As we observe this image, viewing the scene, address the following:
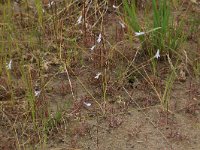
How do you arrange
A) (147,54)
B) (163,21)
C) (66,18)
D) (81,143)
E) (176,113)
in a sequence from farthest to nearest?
(66,18), (147,54), (163,21), (176,113), (81,143)

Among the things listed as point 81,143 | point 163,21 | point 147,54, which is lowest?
point 81,143

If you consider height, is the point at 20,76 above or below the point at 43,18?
below

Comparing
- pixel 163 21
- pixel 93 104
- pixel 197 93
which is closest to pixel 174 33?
pixel 163 21

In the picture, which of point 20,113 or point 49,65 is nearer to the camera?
point 20,113

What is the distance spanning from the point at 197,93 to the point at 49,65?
959 mm

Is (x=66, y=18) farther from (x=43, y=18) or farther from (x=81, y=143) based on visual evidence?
(x=81, y=143)

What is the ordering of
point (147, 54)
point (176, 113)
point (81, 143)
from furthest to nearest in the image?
point (147, 54)
point (176, 113)
point (81, 143)

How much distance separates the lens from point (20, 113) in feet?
8.99

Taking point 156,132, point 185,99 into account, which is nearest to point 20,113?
point 156,132

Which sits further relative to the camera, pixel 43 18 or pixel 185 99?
pixel 43 18

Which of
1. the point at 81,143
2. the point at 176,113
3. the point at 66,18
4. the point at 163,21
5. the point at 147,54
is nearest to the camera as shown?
the point at 81,143

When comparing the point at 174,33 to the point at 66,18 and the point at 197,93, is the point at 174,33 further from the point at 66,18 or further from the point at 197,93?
the point at 66,18

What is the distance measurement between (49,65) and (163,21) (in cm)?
78

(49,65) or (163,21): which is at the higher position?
(163,21)
